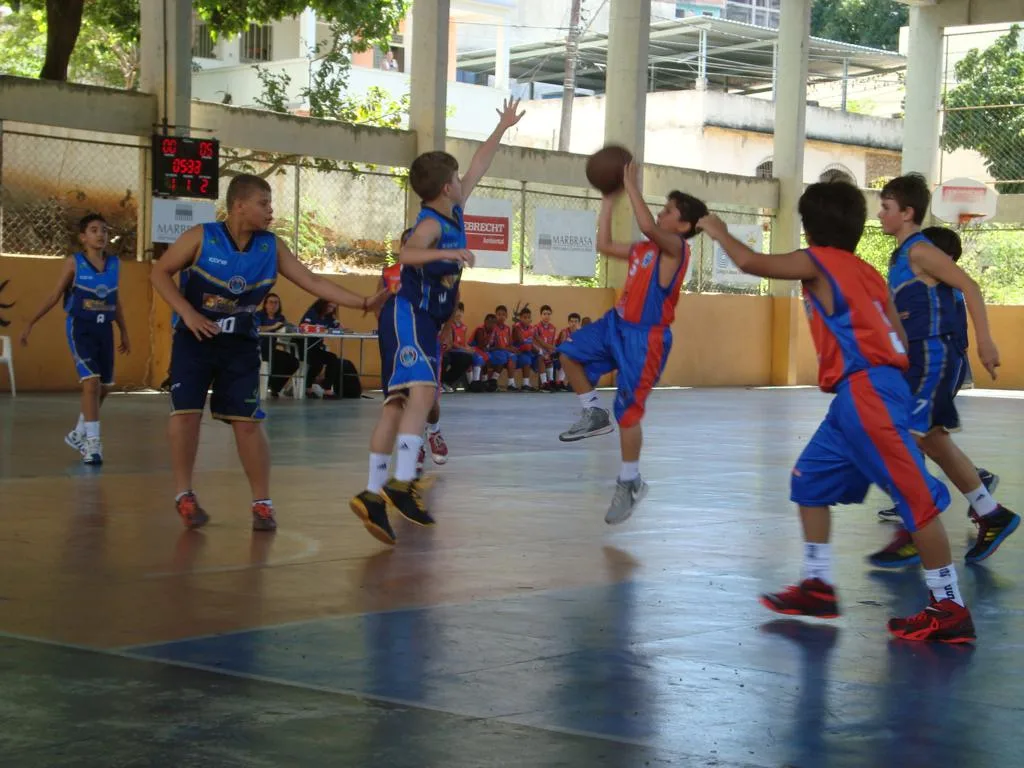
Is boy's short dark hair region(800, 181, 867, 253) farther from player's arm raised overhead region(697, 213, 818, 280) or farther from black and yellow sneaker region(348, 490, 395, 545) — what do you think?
black and yellow sneaker region(348, 490, 395, 545)

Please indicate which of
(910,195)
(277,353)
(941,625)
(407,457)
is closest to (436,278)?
(407,457)

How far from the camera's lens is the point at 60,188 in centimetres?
2123

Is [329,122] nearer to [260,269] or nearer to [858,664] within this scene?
[260,269]

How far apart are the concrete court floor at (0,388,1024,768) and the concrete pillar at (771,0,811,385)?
23.2 m

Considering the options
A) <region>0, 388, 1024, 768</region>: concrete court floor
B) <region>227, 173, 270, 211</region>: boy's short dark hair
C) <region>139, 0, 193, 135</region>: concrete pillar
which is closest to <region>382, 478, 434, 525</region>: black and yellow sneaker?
<region>0, 388, 1024, 768</region>: concrete court floor

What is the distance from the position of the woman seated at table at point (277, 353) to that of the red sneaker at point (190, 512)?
1269 cm

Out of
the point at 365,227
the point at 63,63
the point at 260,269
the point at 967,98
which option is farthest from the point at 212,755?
the point at 967,98

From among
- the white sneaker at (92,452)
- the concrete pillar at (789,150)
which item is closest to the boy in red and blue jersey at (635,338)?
the white sneaker at (92,452)

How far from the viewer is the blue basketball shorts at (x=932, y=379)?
750 cm

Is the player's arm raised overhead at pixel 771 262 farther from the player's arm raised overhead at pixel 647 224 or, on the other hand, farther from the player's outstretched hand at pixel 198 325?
the player's outstretched hand at pixel 198 325

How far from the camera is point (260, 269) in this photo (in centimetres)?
784

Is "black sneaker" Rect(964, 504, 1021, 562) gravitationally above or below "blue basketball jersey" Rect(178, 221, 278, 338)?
below

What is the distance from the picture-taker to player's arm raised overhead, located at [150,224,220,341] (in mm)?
7594

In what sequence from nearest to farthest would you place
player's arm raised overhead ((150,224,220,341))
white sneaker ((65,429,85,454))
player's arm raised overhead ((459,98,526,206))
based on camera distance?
player's arm raised overhead ((150,224,220,341)), player's arm raised overhead ((459,98,526,206)), white sneaker ((65,429,85,454))
